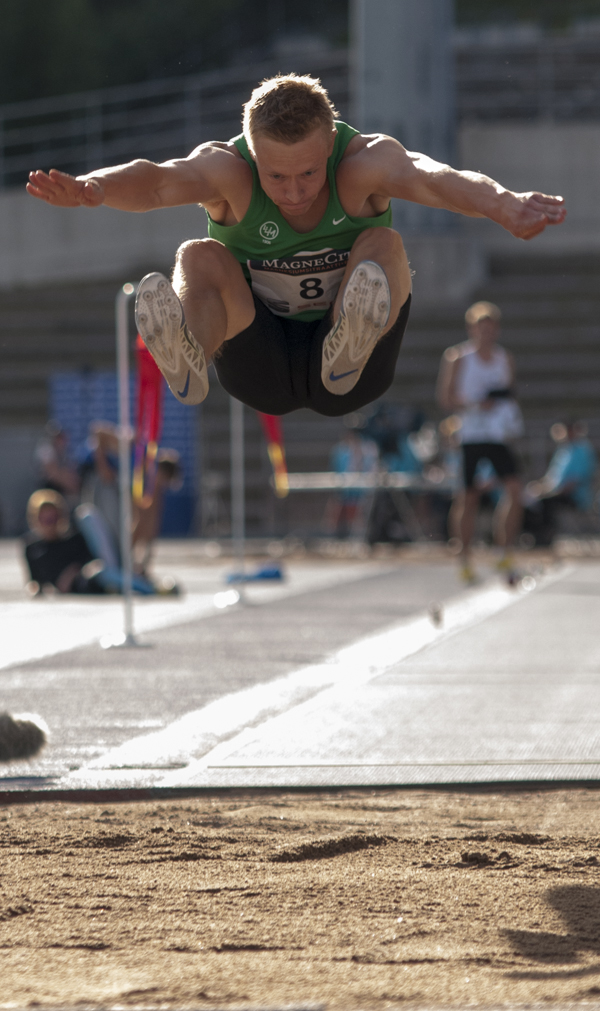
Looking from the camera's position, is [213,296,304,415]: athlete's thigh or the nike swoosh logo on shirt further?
[213,296,304,415]: athlete's thigh

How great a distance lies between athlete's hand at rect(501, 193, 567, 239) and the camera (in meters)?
3.01

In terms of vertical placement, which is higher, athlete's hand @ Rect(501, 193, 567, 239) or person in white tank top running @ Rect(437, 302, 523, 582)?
athlete's hand @ Rect(501, 193, 567, 239)

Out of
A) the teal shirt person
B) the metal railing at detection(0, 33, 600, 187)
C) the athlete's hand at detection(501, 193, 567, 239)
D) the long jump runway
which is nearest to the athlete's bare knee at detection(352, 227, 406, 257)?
the athlete's hand at detection(501, 193, 567, 239)

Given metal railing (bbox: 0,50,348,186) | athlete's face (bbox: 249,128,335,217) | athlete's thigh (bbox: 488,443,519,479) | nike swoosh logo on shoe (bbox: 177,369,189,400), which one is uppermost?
metal railing (bbox: 0,50,348,186)

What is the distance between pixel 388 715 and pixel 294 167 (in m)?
2.09

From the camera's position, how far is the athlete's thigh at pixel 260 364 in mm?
4055

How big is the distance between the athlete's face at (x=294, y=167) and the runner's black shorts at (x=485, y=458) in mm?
5849

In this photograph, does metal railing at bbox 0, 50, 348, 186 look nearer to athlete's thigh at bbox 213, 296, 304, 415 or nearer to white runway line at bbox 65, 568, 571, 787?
white runway line at bbox 65, 568, 571, 787

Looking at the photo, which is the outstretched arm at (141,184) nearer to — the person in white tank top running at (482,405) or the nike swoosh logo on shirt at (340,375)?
the nike swoosh logo on shirt at (340,375)

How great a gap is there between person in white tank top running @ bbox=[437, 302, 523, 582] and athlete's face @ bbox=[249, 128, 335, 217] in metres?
5.58

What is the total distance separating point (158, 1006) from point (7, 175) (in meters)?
21.7

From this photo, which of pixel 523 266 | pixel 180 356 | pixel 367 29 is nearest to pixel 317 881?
pixel 180 356

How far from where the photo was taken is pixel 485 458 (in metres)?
9.41

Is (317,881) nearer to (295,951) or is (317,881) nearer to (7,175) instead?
(295,951)
